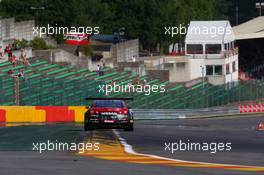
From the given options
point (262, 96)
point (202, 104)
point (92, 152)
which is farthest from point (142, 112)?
point (92, 152)

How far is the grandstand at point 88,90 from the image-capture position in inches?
2055

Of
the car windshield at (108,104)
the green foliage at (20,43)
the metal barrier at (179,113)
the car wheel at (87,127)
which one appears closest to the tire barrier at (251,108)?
the metal barrier at (179,113)

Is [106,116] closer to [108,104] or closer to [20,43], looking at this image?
[108,104]

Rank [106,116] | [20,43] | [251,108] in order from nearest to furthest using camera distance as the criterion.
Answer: [106,116] → [251,108] → [20,43]

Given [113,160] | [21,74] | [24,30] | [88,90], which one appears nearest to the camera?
[113,160]

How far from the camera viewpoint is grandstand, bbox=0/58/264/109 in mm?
52188

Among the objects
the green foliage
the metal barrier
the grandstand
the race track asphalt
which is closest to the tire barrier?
the metal barrier

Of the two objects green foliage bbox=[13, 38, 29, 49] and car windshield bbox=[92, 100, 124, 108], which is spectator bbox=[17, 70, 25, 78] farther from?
car windshield bbox=[92, 100, 124, 108]

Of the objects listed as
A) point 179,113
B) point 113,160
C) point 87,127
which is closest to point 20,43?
point 179,113

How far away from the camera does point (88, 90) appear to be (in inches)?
2158

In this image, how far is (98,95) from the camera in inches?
2186

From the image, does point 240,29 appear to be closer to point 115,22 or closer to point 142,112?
point 115,22

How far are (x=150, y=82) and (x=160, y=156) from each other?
39785 mm

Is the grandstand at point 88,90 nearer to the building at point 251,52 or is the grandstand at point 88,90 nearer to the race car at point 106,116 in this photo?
the race car at point 106,116
